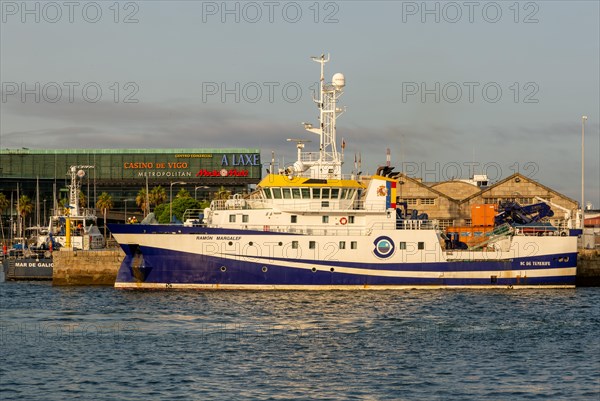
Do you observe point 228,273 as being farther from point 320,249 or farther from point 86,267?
point 86,267

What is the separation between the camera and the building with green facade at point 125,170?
13462cm

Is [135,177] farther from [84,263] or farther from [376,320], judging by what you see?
[376,320]

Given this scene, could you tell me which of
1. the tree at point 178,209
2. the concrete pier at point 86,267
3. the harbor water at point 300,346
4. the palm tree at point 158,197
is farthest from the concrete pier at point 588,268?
the palm tree at point 158,197

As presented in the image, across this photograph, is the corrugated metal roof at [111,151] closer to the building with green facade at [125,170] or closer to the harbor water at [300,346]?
the building with green facade at [125,170]

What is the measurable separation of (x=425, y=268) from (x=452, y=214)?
38307mm

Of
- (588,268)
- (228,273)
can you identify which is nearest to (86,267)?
(228,273)

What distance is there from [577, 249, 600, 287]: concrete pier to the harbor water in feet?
43.2

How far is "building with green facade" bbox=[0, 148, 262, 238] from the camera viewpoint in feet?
442

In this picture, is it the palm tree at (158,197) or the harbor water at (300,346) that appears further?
the palm tree at (158,197)

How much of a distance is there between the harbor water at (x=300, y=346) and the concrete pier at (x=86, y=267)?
9.88 m

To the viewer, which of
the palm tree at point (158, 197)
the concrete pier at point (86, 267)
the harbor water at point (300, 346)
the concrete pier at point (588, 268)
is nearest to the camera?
the harbor water at point (300, 346)

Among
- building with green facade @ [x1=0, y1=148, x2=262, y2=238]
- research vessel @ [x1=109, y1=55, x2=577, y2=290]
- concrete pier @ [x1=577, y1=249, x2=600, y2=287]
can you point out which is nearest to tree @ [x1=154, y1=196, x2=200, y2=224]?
building with green facade @ [x1=0, y1=148, x2=262, y2=238]

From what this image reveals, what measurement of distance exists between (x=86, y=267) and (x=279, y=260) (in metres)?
16.5

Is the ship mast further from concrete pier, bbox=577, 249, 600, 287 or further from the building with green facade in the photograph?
the building with green facade
